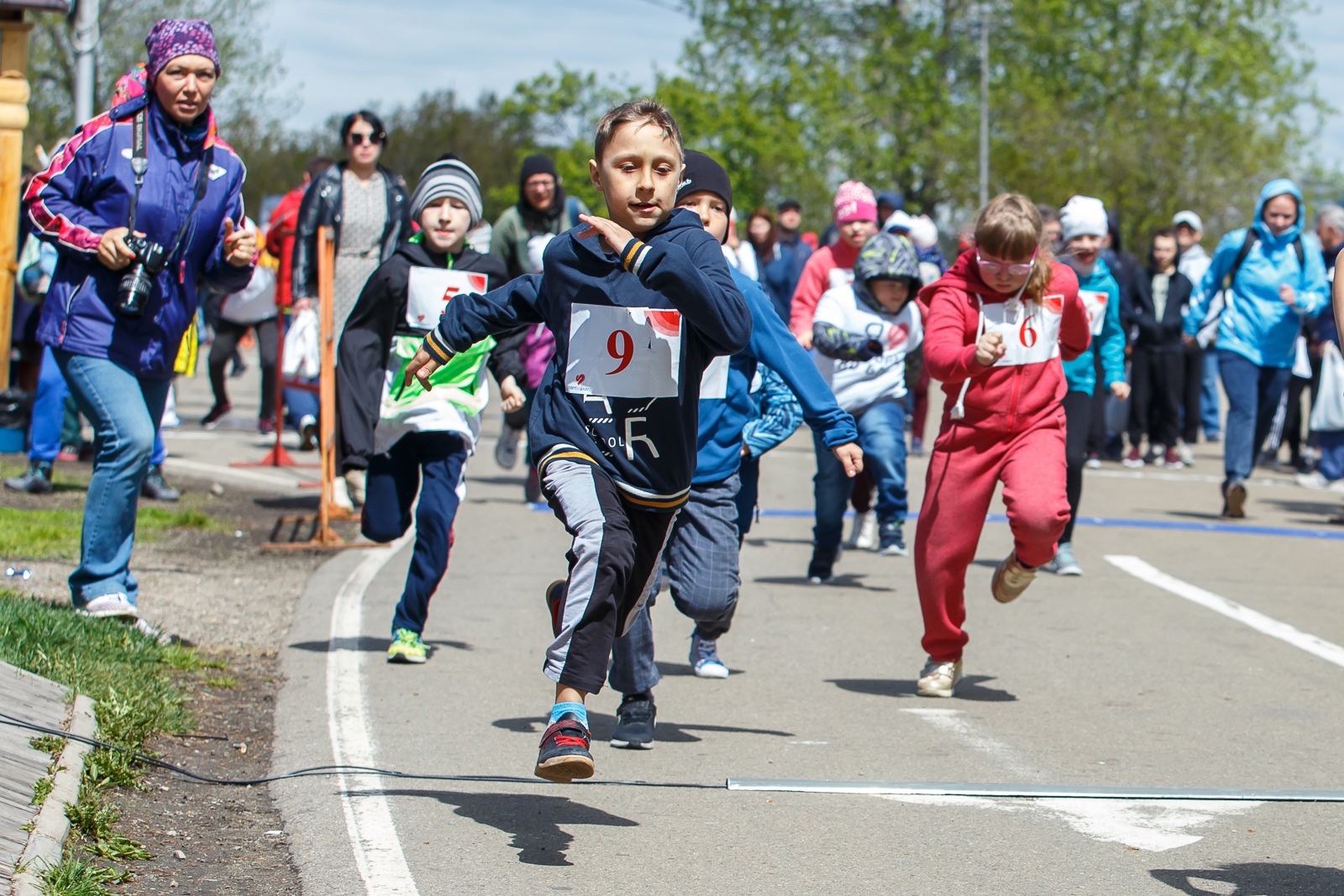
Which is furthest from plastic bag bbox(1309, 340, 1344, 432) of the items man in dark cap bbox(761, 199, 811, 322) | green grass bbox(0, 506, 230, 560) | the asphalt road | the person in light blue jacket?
green grass bbox(0, 506, 230, 560)

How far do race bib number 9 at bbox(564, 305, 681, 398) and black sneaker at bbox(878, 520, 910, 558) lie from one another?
587 cm

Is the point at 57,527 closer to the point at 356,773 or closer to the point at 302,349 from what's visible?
the point at 302,349

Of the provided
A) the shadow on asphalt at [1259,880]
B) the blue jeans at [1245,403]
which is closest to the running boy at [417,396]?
the shadow on asphalt at [1259,880]

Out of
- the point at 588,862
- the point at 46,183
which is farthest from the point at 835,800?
the point at 46,183

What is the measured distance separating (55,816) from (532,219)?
7453 millimetres

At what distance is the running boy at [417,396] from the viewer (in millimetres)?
6793

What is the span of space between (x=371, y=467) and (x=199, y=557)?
2677 millimetres

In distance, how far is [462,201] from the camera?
719 centimetres

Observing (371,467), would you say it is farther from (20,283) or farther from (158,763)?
(20,283)

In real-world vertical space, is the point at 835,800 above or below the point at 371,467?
below

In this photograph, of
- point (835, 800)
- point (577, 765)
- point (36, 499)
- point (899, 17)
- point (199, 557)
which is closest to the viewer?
point (577, 765)

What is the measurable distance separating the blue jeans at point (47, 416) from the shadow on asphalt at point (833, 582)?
13.5 ft

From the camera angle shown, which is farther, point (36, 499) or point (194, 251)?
point (36, 499)

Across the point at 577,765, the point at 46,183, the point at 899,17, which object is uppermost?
the point at 899,17
